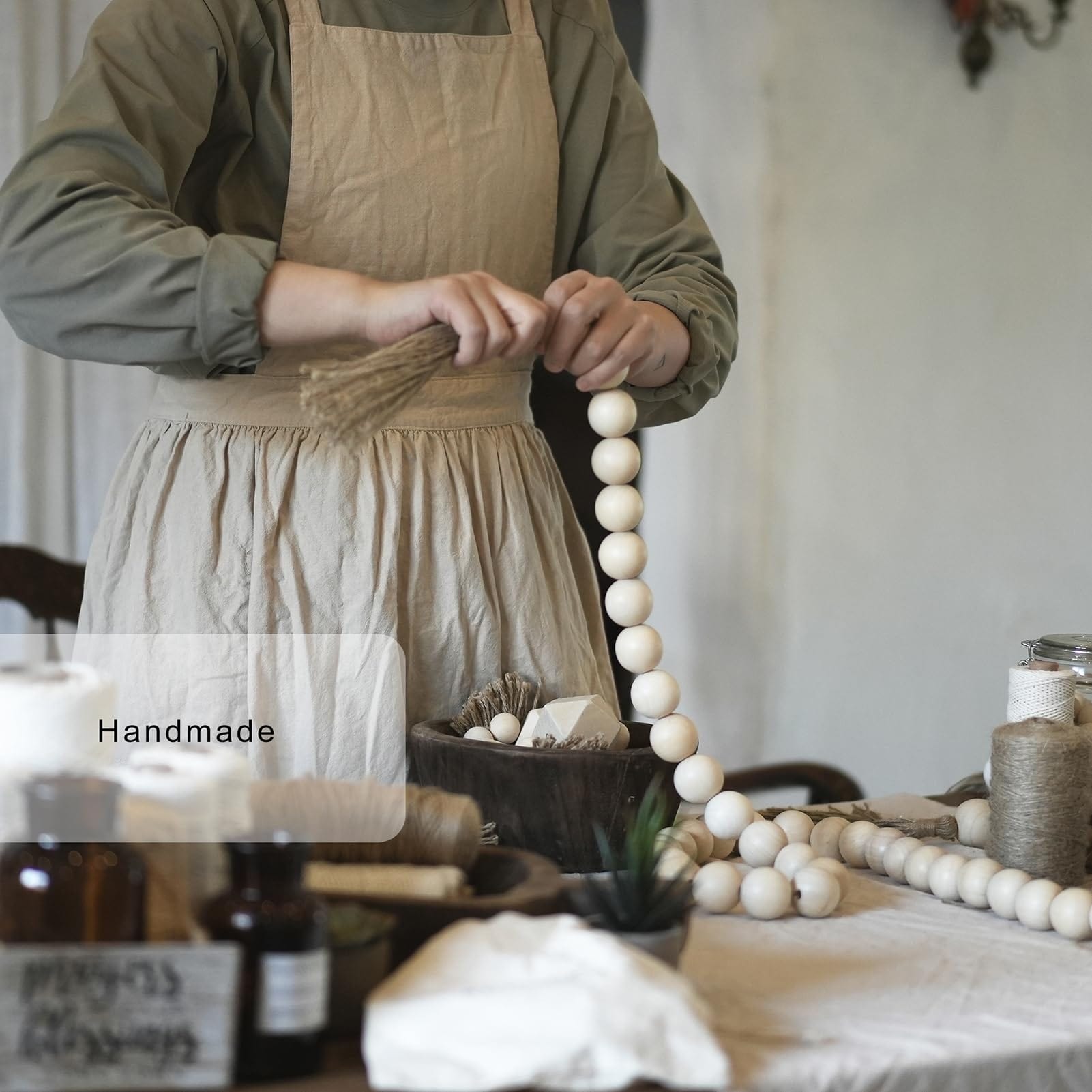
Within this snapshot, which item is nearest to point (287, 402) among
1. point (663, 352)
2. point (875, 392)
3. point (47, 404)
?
point (663, 352)

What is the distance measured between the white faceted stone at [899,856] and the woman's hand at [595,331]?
39 cm

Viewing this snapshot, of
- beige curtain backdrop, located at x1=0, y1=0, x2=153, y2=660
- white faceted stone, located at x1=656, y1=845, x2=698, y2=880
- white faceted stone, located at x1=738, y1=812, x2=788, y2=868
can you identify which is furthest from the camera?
beige curtain backdrop, located at x1=0, y1=0, x2=153, y2=660

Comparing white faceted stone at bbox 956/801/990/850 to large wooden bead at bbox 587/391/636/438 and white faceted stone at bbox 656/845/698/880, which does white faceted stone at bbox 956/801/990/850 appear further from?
large wooden bead at bbox 587/391/636/438

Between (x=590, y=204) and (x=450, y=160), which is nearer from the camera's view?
(x=450, y=160)

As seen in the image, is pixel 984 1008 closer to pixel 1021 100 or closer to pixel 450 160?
pixel 450 160

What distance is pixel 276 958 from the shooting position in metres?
0.55

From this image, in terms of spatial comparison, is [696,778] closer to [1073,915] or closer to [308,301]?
[1073,915]

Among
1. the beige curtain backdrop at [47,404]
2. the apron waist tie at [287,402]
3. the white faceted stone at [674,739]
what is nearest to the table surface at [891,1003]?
the white faceted stone at [674,739]

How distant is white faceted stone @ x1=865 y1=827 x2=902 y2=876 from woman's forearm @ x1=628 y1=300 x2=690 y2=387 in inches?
15.2

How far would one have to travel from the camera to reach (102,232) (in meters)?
0.91

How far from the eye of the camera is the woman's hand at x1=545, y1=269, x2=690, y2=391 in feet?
3.12

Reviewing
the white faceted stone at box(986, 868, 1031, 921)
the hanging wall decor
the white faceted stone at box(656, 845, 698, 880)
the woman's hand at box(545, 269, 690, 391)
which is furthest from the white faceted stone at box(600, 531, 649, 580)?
the hanging wall decor

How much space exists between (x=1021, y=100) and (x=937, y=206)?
0.30m

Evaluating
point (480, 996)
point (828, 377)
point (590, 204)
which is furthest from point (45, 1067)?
point (828, 377)
